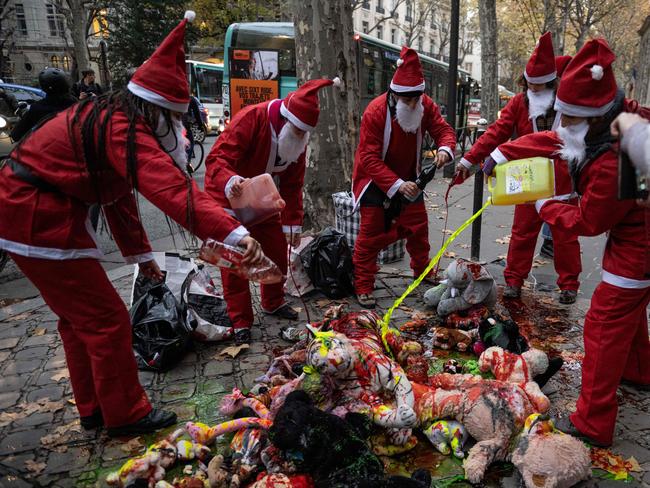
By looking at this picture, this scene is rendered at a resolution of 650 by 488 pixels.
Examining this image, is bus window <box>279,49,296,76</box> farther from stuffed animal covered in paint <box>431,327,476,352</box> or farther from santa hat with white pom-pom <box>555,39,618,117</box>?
santa hat with white pom-pom <box>555,39,618,117</box>

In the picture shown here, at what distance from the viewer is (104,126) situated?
2283mm

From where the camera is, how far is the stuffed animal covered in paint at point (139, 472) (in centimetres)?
231

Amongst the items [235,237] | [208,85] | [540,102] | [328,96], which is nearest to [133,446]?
[235,237]

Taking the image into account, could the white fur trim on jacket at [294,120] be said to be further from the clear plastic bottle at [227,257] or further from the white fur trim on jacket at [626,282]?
the white fur trim on jacket at [626,282]

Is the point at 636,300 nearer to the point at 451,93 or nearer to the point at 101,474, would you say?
the point at 101,474

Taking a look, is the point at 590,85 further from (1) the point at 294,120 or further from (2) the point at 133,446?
(2) the point at 133,446

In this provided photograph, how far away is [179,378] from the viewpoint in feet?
11.1

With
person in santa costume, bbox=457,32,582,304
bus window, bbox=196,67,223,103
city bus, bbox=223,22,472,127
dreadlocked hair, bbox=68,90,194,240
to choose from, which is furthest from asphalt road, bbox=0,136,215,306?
bus window, bbox=196,67,223,103

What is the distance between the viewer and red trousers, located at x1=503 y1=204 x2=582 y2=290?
4.41 meters

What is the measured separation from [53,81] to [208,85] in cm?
1965

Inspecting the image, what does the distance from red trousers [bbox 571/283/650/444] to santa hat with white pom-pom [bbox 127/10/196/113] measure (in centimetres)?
233

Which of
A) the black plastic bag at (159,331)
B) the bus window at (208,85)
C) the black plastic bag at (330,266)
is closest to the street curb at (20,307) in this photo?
the black plastic bag at (159,331)

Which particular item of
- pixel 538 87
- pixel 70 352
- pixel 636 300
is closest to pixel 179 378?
pixel 70 352

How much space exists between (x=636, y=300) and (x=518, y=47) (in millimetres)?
43980
